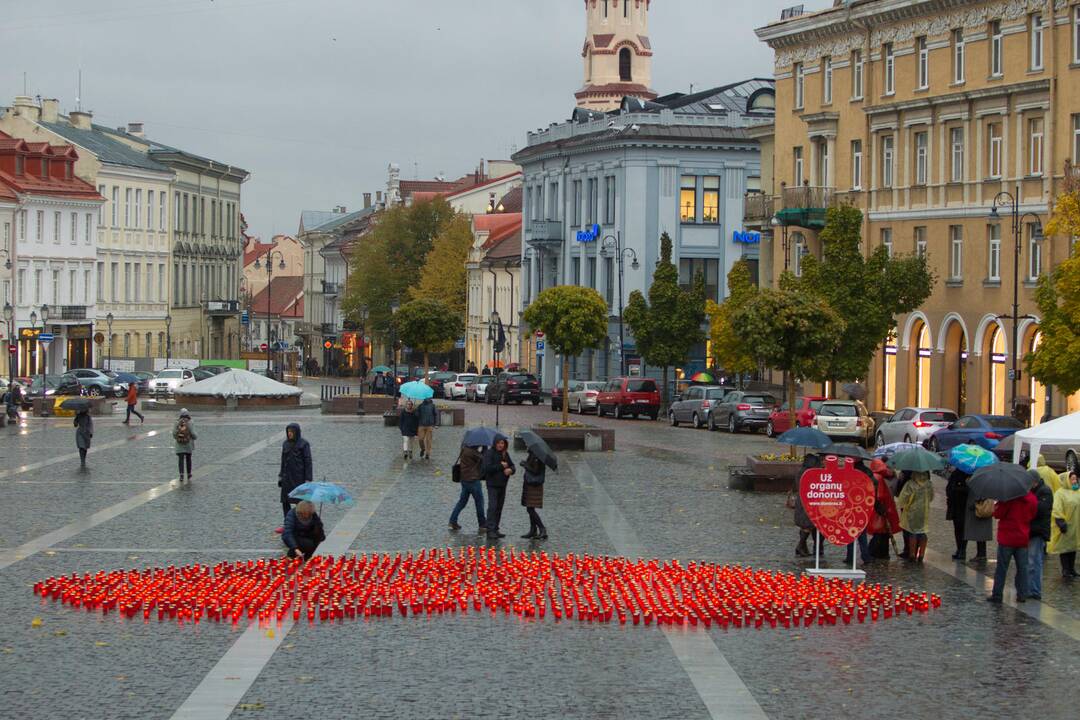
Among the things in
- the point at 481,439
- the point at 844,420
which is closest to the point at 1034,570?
the point at 481,439

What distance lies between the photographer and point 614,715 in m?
14.4

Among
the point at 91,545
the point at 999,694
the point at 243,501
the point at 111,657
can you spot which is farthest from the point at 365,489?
the point at 999,694

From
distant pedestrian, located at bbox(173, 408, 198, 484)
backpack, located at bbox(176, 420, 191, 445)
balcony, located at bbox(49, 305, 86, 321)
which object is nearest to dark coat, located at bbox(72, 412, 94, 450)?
distant pedestrian, located at bbox(173, 408, 198, 484)

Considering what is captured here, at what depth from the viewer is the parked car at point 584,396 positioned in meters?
72.0

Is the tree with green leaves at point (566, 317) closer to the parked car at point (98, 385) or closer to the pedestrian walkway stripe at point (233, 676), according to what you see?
the parked car at point (98, 385)

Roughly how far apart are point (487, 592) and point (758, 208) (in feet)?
181

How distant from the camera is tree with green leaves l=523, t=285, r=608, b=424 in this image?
5678 cm

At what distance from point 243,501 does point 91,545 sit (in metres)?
6.36

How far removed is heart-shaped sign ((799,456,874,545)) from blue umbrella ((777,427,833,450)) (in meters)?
4.42

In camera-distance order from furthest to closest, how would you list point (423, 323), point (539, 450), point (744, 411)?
point (423, 323) < point (744, 411) < point (539, 450)

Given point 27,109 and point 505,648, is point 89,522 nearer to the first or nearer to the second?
point 505,648

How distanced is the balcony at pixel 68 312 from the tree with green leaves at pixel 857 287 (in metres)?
48.8

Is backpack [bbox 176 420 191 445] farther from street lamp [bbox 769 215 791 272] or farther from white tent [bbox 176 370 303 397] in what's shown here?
street lamp [bbox 769 215 791 272]

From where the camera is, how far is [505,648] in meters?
17.3
